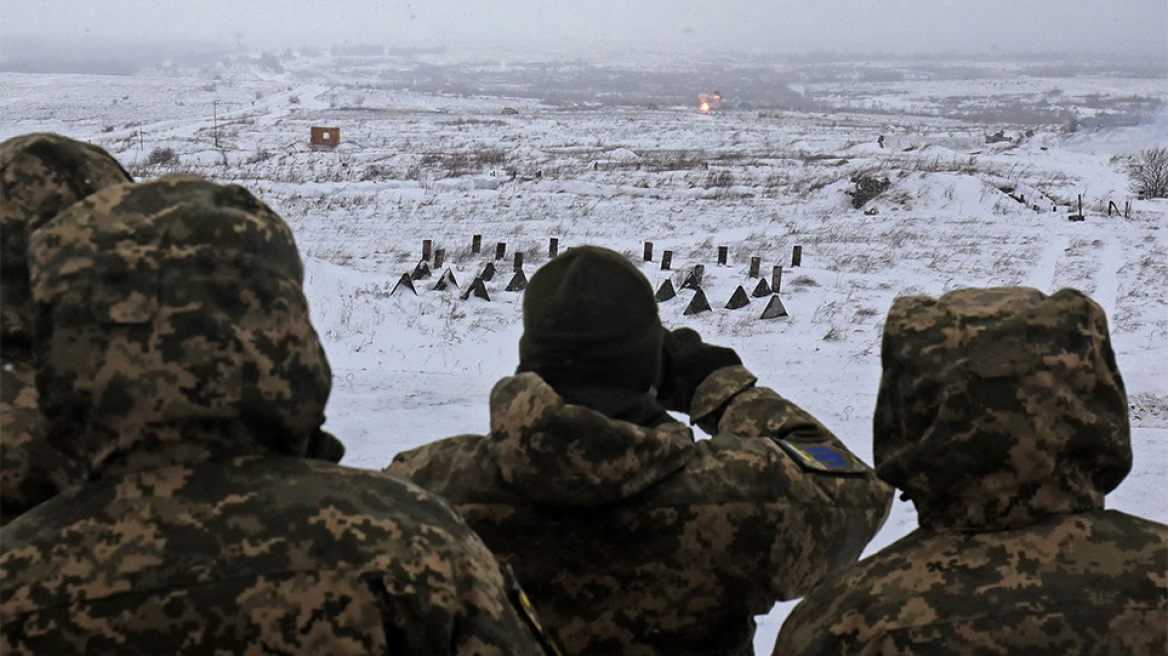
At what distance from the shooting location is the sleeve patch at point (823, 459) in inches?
92.0

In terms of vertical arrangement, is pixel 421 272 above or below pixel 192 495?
below

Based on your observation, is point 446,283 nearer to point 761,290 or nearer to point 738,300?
point 738,300

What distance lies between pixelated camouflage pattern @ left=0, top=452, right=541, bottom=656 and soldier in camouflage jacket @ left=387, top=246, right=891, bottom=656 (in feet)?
1.61

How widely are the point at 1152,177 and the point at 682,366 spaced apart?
24881 millimetres

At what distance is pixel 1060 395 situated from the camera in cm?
188

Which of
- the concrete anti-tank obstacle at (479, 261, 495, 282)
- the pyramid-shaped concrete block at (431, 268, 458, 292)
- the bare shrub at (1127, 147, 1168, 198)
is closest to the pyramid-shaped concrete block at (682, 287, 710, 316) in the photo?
the concrete anti-tank obstacle at (479, 261, 495, 282)

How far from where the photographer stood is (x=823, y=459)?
2.39m

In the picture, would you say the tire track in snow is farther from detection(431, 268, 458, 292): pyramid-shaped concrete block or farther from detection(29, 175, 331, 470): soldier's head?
detection(29, 175, 331, 470): soldier's head

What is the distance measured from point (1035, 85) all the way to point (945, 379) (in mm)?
122388

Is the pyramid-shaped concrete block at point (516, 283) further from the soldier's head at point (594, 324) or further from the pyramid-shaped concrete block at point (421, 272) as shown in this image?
the soldier's head at point (594, 324)

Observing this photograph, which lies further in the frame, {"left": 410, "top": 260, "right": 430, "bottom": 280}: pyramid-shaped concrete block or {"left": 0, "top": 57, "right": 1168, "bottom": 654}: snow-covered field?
{"left": 410, "top": 260, "right": 430, "bottom": 280}: pyramid-shaped concrete block

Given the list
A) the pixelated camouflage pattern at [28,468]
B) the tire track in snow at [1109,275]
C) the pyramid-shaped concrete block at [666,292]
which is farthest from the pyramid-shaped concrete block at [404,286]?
the pixelated camouflage pattern at [28,468]

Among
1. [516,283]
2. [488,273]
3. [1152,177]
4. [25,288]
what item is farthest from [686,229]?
[25,288]

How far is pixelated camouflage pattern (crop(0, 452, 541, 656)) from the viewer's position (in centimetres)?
156
